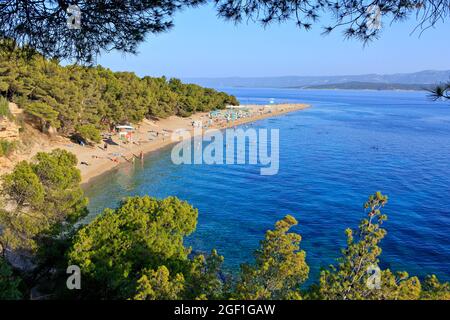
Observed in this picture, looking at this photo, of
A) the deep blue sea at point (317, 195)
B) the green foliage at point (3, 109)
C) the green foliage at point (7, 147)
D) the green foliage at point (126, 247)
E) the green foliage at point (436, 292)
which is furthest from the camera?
the green foliage at point (3, 109)

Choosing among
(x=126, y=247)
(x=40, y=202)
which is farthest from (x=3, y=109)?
(x=126, y=247)

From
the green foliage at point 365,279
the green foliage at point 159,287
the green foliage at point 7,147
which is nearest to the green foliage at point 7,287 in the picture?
the green foliage at point 159,287

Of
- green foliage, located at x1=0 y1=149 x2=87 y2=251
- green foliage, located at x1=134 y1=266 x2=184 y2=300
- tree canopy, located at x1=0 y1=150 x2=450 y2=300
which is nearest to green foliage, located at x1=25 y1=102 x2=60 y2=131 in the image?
tree canopy, located at x1=0 y1=150 x2=450 y2=300

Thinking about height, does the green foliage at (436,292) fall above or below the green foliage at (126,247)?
above

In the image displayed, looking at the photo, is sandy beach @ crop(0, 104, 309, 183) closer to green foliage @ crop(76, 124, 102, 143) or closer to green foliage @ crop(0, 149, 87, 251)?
green foliage @ crop(76, 124, 102, 143)

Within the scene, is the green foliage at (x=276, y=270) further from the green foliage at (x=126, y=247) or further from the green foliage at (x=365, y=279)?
the green foliage at (x=126, y=247)

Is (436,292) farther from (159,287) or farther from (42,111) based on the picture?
(42,111)
